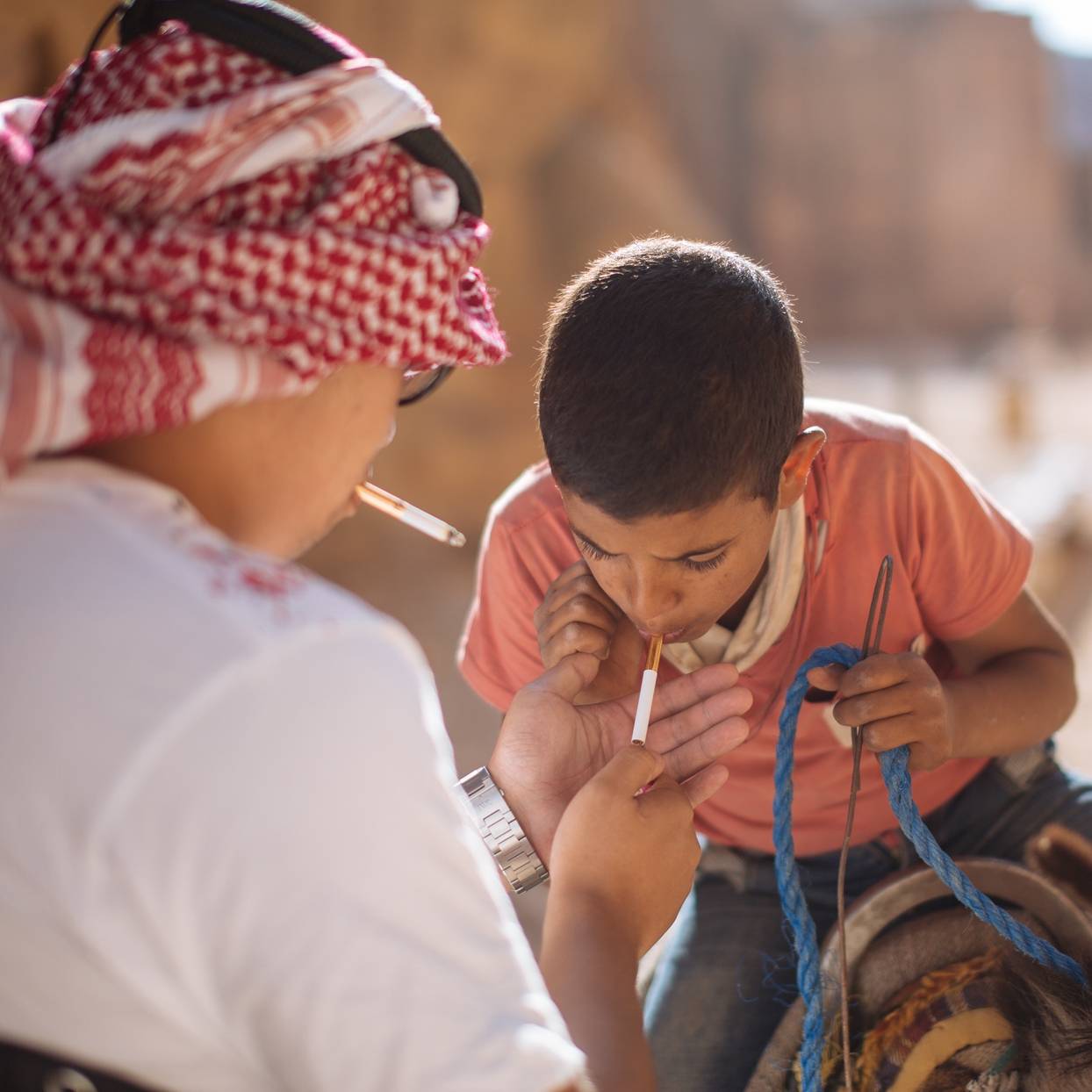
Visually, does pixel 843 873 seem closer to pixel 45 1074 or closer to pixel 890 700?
pixel 890 700

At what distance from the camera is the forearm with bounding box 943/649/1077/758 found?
151cm

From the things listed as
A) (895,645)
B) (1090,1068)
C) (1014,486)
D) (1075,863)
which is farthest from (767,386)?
(1014,486)

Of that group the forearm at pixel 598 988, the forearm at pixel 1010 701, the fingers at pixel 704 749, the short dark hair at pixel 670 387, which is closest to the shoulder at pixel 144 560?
the forearm at pixel 598 988

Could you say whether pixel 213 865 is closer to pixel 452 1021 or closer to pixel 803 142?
pixel 452 1021

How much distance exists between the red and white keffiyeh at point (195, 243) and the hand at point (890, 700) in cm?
71

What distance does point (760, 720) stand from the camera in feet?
5.58

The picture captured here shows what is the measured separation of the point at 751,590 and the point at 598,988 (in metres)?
0.76

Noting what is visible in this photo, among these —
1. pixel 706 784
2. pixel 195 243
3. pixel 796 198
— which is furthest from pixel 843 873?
pixel 796 198

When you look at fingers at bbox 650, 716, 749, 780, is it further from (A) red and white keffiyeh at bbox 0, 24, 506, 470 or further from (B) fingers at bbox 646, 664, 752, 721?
(A) red and white keffiyeh at bbox 0, 24, 506, 470

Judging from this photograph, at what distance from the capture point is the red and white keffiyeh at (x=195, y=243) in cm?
85

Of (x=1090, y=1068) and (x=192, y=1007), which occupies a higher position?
(x=192, y=1007)

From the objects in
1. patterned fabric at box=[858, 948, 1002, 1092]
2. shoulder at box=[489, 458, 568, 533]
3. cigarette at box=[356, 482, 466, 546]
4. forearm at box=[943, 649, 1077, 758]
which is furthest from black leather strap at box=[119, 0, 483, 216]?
patterned fabric at box=[858, 948, 1002, 1092]

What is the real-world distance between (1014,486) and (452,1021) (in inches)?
262

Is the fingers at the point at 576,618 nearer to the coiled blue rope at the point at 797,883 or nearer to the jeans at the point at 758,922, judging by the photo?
the coiled blue rope at the point at 797,883
